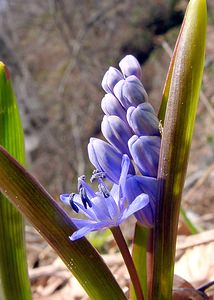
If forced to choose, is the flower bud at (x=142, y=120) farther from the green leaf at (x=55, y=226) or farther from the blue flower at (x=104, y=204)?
the green leaf at (x=55, y=226)

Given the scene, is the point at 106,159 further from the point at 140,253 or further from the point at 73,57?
the point at 73,57

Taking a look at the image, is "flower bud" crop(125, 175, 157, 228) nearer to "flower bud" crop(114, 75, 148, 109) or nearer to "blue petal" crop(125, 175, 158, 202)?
"blue petal" crop(125, 175, 158, 202)

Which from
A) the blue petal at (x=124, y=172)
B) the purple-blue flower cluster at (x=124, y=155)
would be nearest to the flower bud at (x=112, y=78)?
the purple-blue flower cluster at (x=124, y=155)

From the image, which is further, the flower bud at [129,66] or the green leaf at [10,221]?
the green leaf at [10,221]

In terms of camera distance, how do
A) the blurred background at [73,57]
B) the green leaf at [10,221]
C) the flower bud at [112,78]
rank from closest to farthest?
the flower bud at [112,78]
the green leaf at [10,221]
the blurred background at [73,57]

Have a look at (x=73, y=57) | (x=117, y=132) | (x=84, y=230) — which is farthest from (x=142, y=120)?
(x=73, y=57)

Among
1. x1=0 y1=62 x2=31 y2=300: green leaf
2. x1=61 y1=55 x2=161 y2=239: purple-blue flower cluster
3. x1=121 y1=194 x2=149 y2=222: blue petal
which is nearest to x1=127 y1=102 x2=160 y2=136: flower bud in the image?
x1=61 y1=55 x2=161 y2=239: purple-blue flower cluster

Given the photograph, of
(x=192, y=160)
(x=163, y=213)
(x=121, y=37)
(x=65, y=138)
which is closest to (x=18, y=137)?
(x=163, y=213)
